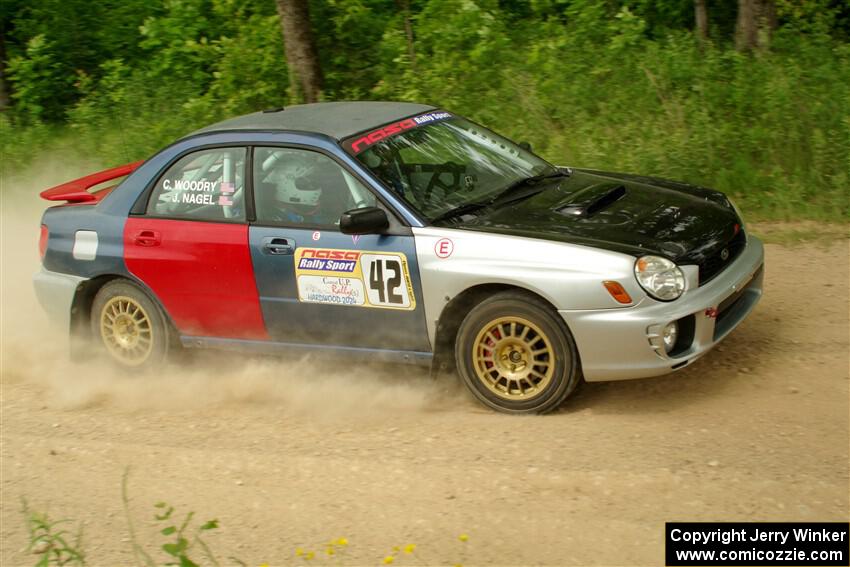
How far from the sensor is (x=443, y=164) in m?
6.36

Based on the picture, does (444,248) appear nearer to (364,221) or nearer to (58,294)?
(364,221)

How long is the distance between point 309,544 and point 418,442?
3.65ft

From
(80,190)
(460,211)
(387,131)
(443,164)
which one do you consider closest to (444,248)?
(460,211)

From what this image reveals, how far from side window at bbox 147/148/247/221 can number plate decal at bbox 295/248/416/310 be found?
0.62 meters

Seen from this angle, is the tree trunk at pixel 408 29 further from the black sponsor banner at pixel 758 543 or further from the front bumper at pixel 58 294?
the black sponsor banner at pixel 758 543

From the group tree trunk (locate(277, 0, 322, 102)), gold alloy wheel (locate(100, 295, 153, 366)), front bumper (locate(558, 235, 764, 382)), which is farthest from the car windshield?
tree trunk (locate(277, 0, 322, 102))

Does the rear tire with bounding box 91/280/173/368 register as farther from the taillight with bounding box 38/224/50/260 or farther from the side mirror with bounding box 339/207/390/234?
the side mirror with bounding box 339/207/390/234

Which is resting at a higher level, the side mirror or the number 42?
the side mirror

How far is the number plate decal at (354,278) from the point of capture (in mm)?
5824

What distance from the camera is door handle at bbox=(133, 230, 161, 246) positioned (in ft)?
21.9

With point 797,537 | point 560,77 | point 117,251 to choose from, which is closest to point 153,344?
point 117,251

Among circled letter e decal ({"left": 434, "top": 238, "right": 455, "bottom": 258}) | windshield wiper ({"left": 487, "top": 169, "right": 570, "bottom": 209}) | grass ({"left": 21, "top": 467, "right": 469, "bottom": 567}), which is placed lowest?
grass ({"left": 21, "top": 467, "right": 469, "bottom": 567})

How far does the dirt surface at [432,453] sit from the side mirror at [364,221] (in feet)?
3.65

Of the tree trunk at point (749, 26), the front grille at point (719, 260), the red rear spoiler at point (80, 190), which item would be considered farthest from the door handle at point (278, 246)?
the tree trunk at point (749, 26)
